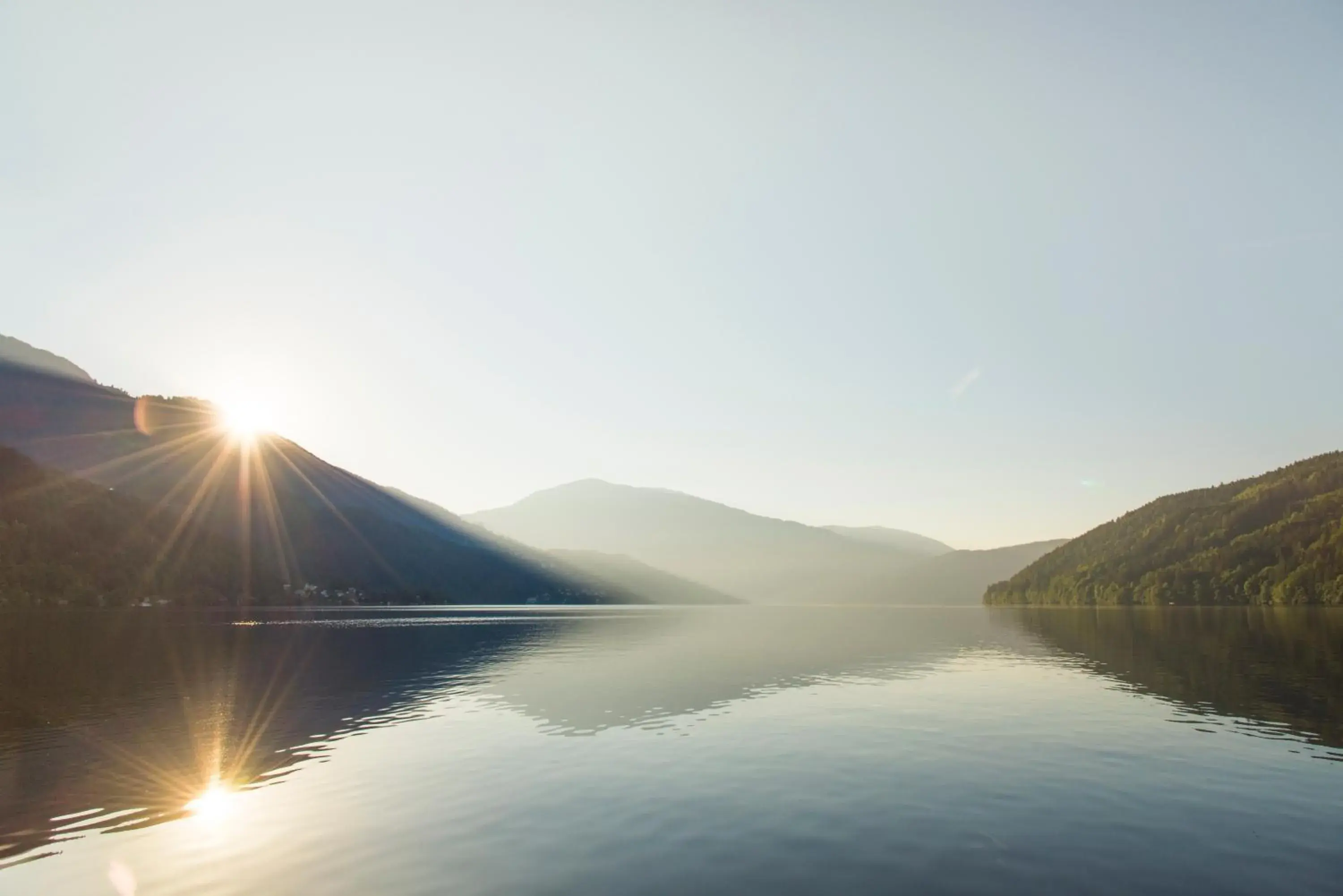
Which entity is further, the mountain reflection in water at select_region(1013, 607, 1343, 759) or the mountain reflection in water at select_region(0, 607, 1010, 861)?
the mountain reflection in water at select_region(1013, 607, 1343, 759)

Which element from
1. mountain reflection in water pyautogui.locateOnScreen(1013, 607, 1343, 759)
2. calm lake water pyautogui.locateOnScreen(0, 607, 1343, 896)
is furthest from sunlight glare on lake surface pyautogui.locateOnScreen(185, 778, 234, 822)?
mountain reflection in water pyautogui.locateOnScreen(1013, 607, 1343, 759)

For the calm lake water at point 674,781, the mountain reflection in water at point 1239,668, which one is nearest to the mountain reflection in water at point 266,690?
the calm lake water at point 674,781

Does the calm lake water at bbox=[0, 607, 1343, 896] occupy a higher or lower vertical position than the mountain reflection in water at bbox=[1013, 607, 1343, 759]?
lower

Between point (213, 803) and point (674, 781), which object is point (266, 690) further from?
point (674, 781)

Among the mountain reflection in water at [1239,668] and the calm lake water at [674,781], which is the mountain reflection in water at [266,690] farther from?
the mountain reflection in water at [1239,668]

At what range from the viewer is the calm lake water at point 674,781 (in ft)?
80.5

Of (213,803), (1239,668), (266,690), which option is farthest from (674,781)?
(1239,668)

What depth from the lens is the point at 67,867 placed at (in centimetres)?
2497

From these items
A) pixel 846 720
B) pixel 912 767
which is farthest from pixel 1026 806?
pixel 846 720

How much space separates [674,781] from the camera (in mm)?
36438

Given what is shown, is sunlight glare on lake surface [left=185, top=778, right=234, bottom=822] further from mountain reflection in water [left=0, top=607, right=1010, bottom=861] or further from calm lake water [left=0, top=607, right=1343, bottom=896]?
mountain reflection in water [left=0, top=607, right=1010, bottom=861]

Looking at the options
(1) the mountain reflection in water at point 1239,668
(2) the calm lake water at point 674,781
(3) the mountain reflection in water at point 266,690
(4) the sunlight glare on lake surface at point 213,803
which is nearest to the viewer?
(2) the calm lake water at point 674,781

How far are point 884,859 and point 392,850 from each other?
58.2 feet

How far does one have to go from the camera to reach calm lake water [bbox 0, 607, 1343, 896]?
80.5ft
